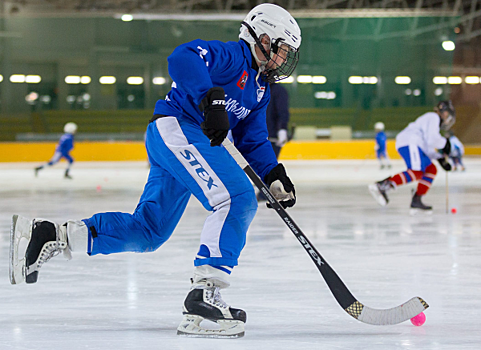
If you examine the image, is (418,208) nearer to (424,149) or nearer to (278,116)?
(424,149)

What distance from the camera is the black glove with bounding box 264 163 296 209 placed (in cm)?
208

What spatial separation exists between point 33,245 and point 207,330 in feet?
1.97

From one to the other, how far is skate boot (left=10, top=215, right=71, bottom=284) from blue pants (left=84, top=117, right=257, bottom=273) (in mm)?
102

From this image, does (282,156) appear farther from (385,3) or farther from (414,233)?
(414,233)

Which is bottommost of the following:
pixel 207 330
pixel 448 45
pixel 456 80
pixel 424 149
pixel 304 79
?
pixel 207 330

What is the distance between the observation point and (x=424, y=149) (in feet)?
17.1

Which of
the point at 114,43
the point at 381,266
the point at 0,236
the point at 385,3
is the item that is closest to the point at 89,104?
the point at 114,43

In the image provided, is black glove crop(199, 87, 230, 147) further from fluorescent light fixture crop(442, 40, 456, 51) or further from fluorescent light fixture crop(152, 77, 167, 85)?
fluorescent light fixture crop(442, 40, 456, 51)

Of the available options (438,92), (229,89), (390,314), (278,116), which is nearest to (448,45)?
Answer: (438,92)

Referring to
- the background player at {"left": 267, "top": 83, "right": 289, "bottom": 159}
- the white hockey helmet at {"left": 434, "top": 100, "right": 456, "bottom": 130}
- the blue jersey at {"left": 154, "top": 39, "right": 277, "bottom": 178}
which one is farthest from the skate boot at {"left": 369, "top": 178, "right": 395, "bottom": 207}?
A: the blue jersey at {"left": 154, "top": 39, "right": 277, "bottom": 178}

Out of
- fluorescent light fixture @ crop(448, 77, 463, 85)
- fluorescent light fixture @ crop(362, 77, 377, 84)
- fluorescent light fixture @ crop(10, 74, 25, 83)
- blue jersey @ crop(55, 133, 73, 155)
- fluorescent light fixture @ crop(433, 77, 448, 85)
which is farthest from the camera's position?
fluorescent light fixture @ crop(448, 77, 463, 85)

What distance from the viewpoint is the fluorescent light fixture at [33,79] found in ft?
69.3

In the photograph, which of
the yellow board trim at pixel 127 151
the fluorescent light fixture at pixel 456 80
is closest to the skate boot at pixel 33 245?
the yellow board trim at pixel 127 151

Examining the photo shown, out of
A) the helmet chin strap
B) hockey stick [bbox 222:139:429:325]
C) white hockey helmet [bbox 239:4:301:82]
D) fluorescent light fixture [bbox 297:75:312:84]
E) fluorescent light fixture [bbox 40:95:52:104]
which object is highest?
fluorescent light fixture [bbox 297:75:312:84]
